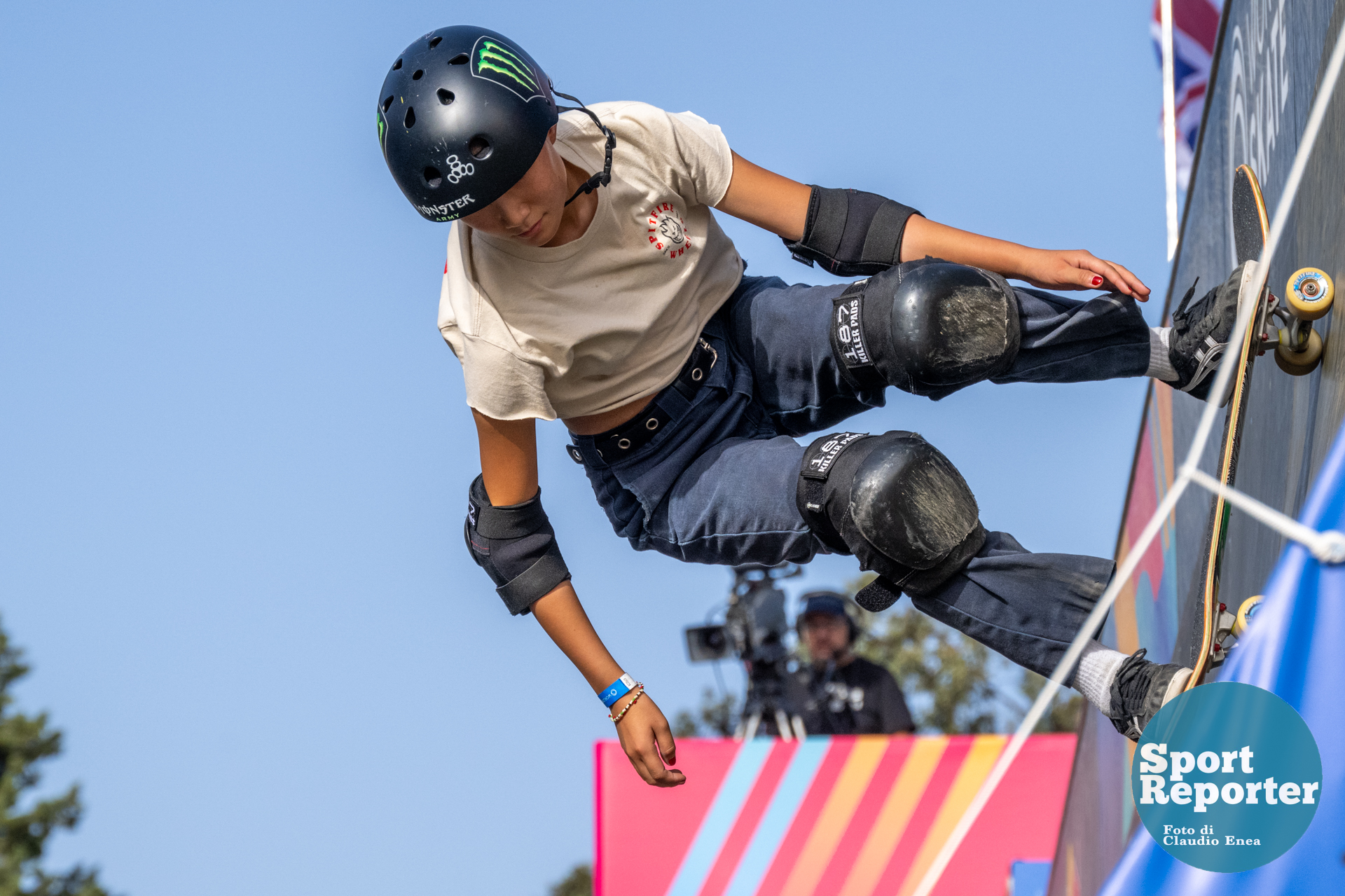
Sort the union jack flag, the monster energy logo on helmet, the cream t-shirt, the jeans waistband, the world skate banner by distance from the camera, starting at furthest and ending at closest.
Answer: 1. the union jack flag
2. the world skate banner
3. the jeans waistband
4. the cream t-shirt
5. the monster energy logo on helmet

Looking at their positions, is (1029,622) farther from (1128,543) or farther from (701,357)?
(1128,543)

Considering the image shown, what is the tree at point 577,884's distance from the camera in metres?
21.8

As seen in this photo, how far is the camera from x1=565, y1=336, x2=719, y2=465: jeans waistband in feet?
10.3

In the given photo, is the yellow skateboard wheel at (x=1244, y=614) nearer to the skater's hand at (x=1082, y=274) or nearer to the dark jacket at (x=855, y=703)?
the skater's hand at (x=1082, y=274)

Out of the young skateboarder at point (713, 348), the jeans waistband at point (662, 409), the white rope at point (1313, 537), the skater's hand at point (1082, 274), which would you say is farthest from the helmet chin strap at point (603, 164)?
the white rope at point (1313, 537)

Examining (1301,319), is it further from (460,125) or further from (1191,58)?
(1191,58)

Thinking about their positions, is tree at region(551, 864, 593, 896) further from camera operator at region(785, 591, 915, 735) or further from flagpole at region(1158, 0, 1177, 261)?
flagpole at region(1158, 0, 1177, 261)

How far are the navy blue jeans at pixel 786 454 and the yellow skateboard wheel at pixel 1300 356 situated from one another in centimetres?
57

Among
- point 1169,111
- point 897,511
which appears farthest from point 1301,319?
point 1169,111

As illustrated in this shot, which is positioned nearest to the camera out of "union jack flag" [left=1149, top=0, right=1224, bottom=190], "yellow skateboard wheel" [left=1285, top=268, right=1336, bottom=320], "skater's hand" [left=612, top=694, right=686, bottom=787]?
"yellow skateboard wheel" [left=1285, top=268, right=1336, bottom=320]

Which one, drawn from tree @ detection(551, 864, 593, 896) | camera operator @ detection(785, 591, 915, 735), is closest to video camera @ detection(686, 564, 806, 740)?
camera operator @ detection(785, 591, 915, 735)

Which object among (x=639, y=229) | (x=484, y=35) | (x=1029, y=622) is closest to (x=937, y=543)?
(x=1029, y=622)

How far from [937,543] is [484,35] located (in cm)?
154

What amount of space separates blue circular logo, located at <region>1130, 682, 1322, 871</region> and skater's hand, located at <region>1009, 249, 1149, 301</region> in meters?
1.38
